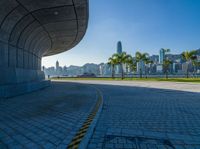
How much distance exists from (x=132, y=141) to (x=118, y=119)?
2078 mm

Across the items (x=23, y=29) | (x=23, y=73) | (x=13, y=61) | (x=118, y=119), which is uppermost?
(x=23, y=29)

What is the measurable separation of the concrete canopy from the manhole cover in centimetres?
873

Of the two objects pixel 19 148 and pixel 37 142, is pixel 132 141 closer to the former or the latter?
pixel 37 142

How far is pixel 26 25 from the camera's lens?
43.0ft

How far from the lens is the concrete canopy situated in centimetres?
1025

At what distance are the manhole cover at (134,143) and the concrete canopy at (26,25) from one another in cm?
873

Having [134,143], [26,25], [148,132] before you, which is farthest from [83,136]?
[26,25]

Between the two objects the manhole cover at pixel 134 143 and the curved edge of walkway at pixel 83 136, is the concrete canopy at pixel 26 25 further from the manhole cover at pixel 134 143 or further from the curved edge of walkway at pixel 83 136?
the manhole cover at pixel 134 143

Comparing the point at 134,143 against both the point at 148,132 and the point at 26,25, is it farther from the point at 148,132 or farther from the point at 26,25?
the point at 26,25

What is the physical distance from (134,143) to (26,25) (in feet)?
42.5

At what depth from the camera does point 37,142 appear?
4207mm

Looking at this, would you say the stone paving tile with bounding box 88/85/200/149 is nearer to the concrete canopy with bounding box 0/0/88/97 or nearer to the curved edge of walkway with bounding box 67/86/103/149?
the curved edge of walkway with bounding box 67/86/103/149

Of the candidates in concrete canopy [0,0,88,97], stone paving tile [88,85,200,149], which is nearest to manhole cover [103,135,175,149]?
stone paving tile [88,85,200,149]

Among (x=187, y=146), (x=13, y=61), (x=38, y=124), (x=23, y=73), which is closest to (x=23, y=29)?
(x=13, y=61)
